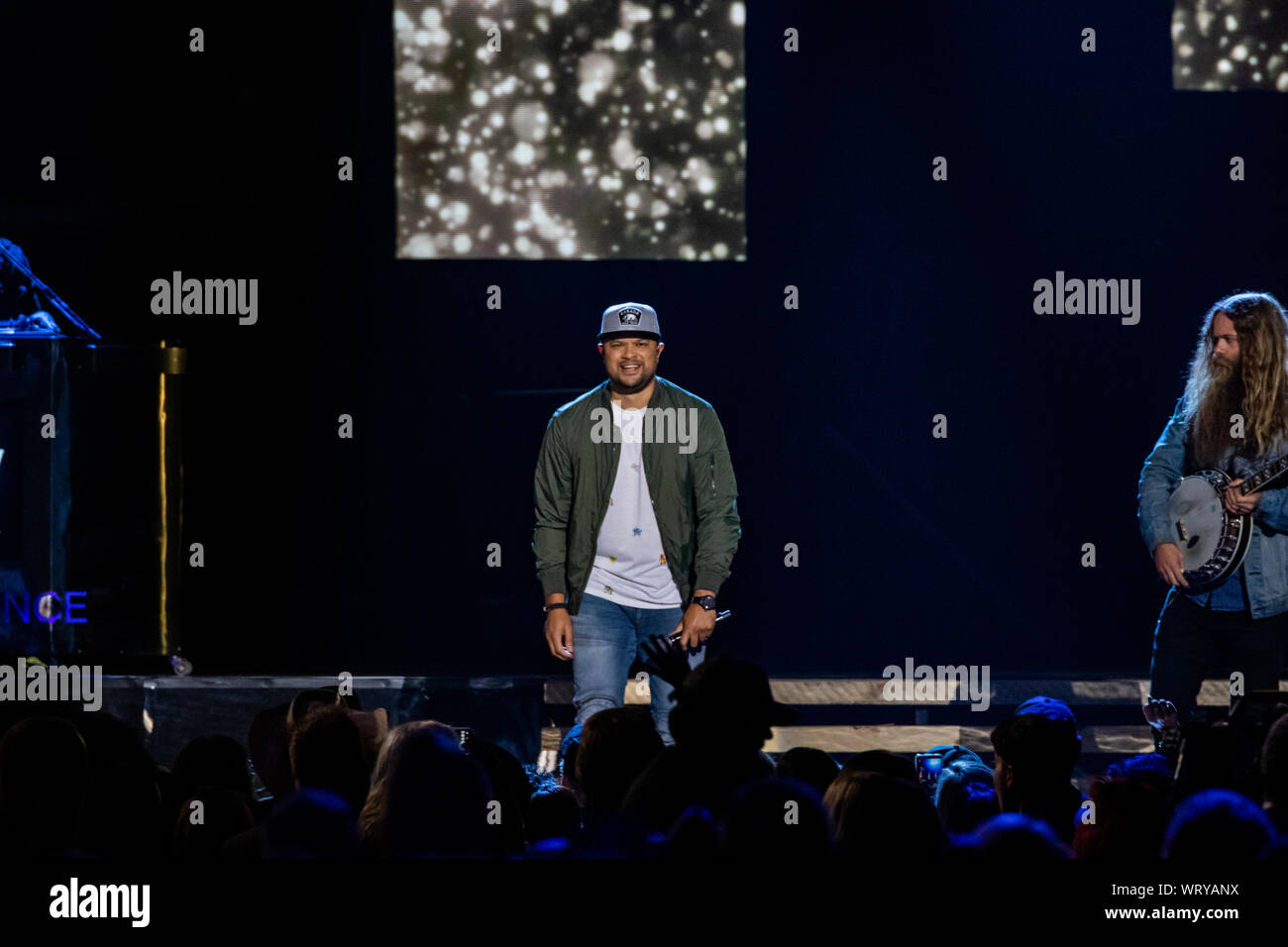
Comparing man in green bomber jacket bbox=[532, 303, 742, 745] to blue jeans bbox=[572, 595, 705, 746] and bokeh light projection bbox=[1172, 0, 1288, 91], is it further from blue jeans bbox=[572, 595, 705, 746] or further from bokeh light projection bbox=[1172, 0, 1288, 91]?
bokeh light projection bbox=[1172, 0, 1288, 91]

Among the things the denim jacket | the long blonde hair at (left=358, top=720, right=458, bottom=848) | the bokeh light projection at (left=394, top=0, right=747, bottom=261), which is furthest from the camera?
the bokeh light projection at (left=394, top=0, right=747, bottom=261)

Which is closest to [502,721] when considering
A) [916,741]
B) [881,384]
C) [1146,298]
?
[916,741]

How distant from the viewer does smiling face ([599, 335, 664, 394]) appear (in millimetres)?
5070

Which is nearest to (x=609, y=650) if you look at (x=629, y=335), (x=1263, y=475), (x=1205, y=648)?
(x=629, y=335)

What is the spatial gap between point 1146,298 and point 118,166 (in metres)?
→ 4.73

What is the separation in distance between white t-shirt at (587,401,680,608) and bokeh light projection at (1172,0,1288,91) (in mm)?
3385

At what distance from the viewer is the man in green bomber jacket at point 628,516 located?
5043 millimetres

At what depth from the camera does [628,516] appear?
16.8 ft

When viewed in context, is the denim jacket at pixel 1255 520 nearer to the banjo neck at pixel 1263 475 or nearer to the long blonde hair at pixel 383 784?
the banjo neck at pixel 1263 475

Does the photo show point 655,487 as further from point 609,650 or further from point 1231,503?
point 1231,503

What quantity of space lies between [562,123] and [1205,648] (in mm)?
3594

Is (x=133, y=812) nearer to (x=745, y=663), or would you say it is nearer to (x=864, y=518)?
(x=745, y=663)

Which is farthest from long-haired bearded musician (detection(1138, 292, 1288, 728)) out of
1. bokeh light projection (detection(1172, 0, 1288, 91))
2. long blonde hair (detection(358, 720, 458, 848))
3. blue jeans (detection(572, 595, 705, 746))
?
long blonde hair (detection(358, 720, 458, 848))

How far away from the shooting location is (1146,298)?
6723 mm
